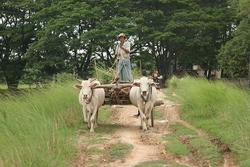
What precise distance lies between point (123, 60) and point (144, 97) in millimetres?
1676

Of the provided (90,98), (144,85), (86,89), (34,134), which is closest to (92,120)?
(90,98)

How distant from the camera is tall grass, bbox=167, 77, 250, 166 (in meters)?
9.54

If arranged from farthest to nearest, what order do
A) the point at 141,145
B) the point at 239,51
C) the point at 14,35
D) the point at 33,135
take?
the point at 14,35 → the point at 239,51 → the point at 141,145 → the point at 33,135

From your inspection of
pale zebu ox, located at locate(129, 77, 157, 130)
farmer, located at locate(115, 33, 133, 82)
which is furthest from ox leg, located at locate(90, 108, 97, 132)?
farmer, located at locate(115, 33, 133, 82)

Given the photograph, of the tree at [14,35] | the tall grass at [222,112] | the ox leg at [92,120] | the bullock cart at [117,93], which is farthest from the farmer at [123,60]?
the tree at [14,35]

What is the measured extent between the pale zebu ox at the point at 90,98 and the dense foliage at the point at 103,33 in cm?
1856

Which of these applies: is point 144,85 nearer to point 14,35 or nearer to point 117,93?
point 117,93

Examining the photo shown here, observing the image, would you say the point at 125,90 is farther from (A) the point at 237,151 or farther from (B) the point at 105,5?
(B) the point at 105,5

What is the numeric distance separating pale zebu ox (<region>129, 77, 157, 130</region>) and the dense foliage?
18.5 m

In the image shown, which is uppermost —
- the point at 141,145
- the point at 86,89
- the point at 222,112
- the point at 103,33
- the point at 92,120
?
the point at 103,33

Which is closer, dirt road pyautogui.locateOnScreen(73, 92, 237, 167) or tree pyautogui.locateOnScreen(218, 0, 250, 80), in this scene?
dirt road pyautogui.locateOnScreen(73, 92, 237, 167)

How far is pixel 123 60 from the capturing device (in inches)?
531

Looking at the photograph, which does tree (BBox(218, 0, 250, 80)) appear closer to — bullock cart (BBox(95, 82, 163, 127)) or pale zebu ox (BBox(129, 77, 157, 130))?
bullock cart (BBox(95, 82, 163, 127))

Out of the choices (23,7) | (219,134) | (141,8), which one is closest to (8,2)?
(23,7)
